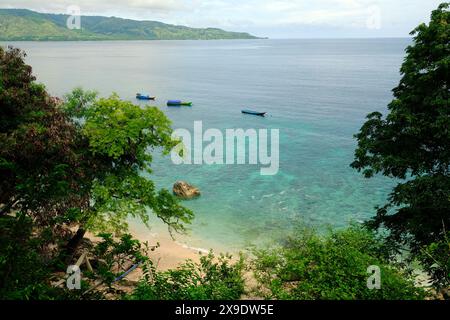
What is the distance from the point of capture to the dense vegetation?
45.9 ft

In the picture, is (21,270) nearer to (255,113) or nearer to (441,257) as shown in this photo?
(441,257)

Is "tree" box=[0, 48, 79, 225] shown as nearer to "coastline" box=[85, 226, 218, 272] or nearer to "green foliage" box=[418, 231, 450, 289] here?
"coastline" box=[85, 226, 218, 272]

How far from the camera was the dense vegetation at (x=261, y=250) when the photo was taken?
551 inches

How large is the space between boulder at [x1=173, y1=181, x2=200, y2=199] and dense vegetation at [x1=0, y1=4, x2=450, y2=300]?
58.9ft

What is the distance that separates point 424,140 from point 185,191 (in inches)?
1077

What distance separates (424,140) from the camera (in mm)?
17812

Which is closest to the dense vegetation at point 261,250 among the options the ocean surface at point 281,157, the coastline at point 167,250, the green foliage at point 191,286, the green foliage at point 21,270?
the green foliage at point 191,286

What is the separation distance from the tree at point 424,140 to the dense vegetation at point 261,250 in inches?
2.1

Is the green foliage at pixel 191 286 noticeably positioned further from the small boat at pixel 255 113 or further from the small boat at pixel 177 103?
the small boat at pixel 177 103

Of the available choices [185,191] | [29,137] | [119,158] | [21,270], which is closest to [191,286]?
[21,270]

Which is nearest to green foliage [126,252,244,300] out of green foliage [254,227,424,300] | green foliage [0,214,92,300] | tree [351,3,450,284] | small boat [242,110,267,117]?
green foliage [254,227,424,300]

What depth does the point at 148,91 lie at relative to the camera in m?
109
